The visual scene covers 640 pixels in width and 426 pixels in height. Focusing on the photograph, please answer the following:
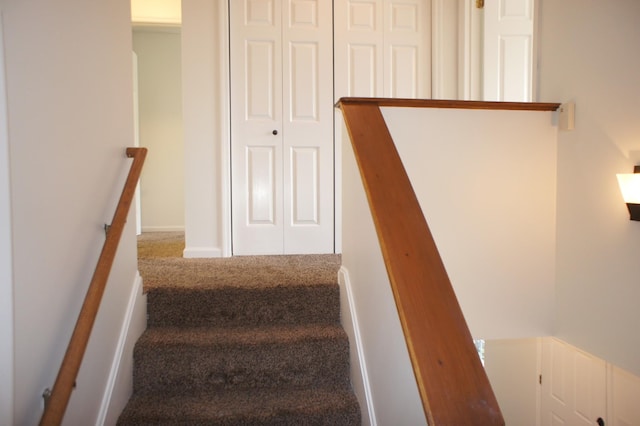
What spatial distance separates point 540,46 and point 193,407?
2.46m

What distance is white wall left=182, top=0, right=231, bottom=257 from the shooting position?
298 centimetres

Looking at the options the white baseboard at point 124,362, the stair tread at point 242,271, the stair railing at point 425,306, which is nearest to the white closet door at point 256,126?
the stair tread at point 242,271

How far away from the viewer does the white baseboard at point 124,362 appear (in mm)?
1625

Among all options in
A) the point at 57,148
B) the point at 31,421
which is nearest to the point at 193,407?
the point at 31,421

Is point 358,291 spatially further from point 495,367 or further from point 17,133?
point 495,367

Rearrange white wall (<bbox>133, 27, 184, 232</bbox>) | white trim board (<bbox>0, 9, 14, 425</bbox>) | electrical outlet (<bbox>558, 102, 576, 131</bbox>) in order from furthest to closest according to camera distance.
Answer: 1. white wall (<bbox>133, 27, 184, 232</bbox>)
2. electrical outlet (<bbox>558, 102, 576, 131</bbox>)
3. white trim board (<bbox>0, 9, 14, 425</bbox>)

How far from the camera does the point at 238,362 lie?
1.87 meters

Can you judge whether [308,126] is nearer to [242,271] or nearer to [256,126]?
[256,126]

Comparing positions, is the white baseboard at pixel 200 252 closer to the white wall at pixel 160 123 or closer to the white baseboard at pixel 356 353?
the white baseboard at pixel 356 353

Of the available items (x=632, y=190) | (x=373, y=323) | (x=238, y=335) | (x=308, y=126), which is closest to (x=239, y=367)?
(x=238, y=335)

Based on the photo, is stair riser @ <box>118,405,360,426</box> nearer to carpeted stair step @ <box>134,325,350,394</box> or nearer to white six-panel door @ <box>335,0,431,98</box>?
carpeted stair step @ <box>134,325,350,394</box>

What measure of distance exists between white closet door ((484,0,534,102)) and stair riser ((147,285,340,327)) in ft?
6.30

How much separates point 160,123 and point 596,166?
4.36 m

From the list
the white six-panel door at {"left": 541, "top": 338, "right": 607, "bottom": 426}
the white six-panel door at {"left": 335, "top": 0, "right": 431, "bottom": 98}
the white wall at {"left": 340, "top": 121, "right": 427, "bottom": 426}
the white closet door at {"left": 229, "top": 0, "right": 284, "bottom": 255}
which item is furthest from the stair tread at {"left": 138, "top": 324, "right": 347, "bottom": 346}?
the white six-panel door at {"left": 335, "top": 0, "right": 431, "bottom": 98}
